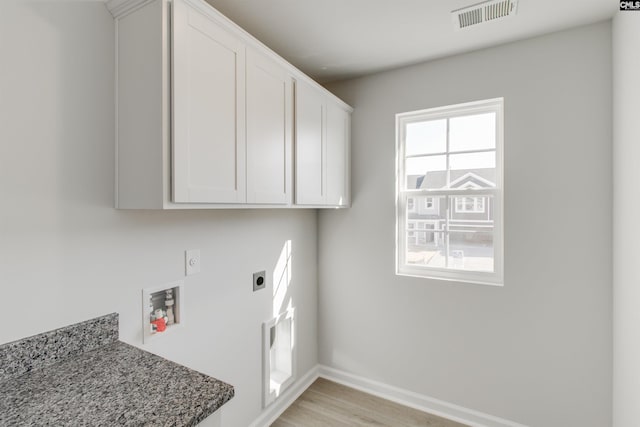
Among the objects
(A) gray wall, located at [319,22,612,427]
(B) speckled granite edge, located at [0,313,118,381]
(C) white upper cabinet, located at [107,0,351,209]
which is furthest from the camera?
(A) gray wall, located at [319,22,612,427]

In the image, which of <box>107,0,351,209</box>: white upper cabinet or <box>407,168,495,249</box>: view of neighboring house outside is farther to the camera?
<box>407,168,495,249</box>: view of neighboring house outside

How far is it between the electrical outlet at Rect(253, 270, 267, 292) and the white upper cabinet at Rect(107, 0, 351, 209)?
1.94ft

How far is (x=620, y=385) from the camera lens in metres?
1.70

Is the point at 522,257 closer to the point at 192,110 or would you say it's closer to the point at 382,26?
the point at 382,26

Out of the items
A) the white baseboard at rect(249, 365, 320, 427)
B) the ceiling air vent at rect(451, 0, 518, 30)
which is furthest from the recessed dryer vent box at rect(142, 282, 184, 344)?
the ceiling air vent at rect(451, 0, 518, 30)

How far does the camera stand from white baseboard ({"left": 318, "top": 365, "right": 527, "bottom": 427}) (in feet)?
7.11

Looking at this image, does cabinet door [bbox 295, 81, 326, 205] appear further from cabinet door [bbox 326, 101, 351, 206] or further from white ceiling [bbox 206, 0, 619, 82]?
white ceiling [bbox 206, 0, 619, 82]

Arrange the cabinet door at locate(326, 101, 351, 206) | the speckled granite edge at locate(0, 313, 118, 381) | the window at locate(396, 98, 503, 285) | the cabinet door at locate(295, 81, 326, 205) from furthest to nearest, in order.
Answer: the cabinet door at locate(326, 101, 351, 206)
the window at locate(396, 98, 503, 285)
the cabinet door at locate(295, 81, 326, 205)
the speckled granite edge at locate(0, 313, 118, 381)

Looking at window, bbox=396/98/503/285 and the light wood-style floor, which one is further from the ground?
window, bbox=396/98/503/285

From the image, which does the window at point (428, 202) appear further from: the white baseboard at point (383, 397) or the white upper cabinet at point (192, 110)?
the white baseboard at point (383, 397)

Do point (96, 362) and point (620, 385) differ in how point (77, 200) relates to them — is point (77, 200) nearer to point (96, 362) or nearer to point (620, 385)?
point (96, 362)

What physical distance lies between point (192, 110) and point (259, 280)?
121 cm

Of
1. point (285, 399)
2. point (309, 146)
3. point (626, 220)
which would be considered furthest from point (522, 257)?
point (285, 399)

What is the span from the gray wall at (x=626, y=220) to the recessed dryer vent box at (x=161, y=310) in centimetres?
215
